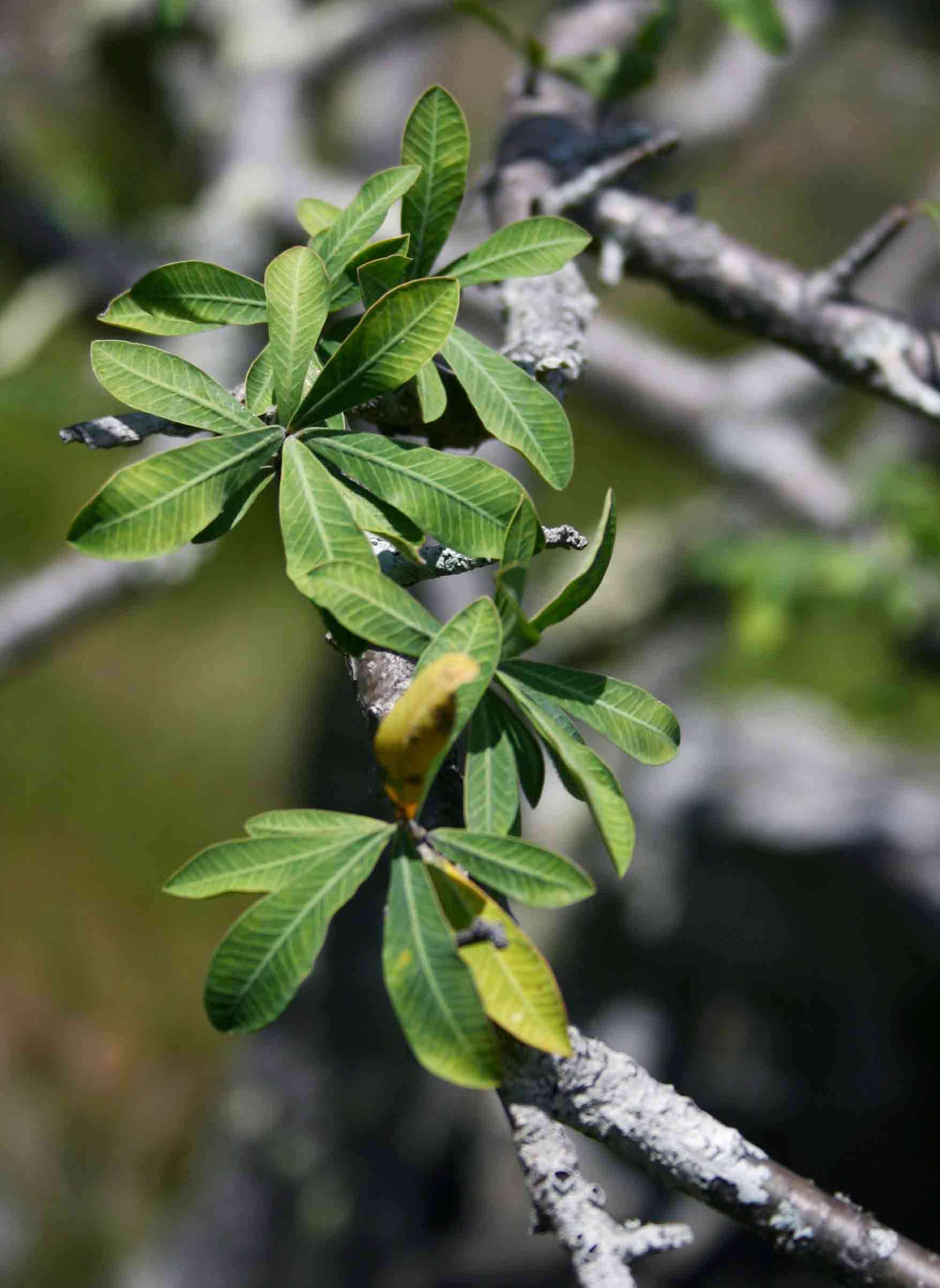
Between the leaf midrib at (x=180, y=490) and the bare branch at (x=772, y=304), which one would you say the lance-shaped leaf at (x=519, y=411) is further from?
the bare branch at (x=772, y=304)

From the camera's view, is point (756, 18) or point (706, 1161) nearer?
point (706, 1161)

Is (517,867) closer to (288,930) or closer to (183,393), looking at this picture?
(288,930)

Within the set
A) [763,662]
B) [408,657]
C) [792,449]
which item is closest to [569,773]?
[408,657]

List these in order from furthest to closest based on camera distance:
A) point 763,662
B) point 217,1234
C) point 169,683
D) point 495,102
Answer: point 495,102, point 169,683, point 763,662, point 217,1234

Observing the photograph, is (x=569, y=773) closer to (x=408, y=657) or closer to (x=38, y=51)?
(x=408, y=657)

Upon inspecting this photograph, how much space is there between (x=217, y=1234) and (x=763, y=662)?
1909mm

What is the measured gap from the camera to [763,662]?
2.82 metres

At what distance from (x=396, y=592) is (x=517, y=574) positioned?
0.15 feet

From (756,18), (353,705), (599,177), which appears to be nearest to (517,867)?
(599,177)

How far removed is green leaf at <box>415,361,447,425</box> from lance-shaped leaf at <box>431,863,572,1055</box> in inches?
7.1

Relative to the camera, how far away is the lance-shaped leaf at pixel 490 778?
358 mm

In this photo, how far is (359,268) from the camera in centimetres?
40

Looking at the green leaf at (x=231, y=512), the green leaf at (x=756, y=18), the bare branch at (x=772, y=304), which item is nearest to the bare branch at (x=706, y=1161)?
the green leaf at (x=231, y=512)

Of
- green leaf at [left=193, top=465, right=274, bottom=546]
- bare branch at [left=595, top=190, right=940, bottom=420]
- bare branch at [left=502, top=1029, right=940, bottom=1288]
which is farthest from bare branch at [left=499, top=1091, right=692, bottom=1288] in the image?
bare branch at [left=595, top=190, right=940, bottom=420]
